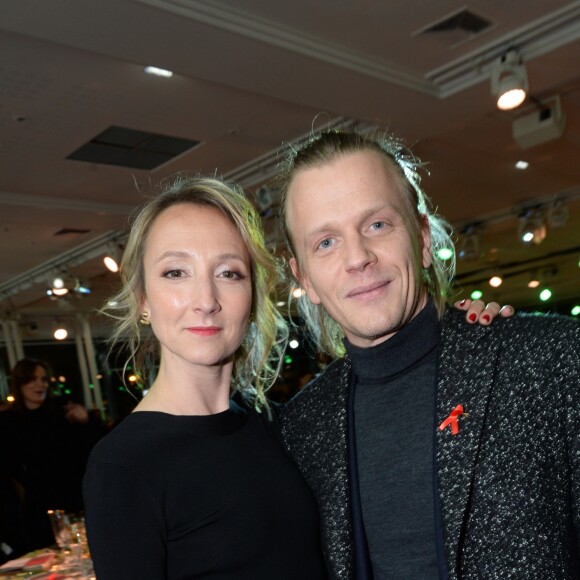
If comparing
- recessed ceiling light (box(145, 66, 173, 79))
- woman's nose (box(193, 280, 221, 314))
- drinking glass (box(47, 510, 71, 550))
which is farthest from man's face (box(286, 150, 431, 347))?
recessed ceiling light (box(145, 66, 173, 79))

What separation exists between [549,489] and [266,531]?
57 centimetres

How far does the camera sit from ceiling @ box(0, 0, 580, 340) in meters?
4.08

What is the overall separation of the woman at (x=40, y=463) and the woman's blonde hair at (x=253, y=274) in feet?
9.12

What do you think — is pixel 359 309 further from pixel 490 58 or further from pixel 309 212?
pixel 490 58

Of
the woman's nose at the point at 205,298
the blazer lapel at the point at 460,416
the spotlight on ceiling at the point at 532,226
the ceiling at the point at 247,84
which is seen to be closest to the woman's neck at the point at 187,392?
the woman's nose at the point at 205,298

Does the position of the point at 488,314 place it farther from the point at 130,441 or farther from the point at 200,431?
the point at 130,441

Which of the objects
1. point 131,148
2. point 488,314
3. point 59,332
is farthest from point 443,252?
point 59,332

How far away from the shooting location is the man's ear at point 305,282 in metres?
1.76

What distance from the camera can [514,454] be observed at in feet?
4.37

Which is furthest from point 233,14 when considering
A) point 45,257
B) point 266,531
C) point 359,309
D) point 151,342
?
point 45,257

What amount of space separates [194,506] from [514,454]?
63cm

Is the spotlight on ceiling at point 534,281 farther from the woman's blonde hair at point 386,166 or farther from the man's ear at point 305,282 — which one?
the man's ear at point 305,282

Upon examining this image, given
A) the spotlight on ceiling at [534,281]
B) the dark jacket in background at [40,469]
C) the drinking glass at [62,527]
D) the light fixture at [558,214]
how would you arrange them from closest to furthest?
the drinking glass at [62,527]
the dark jacket in background at [40,469]
the light fixture at [558,214]
the spotlight on ceiling at [534,281]

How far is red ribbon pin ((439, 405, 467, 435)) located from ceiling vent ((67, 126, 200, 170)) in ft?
16.3
